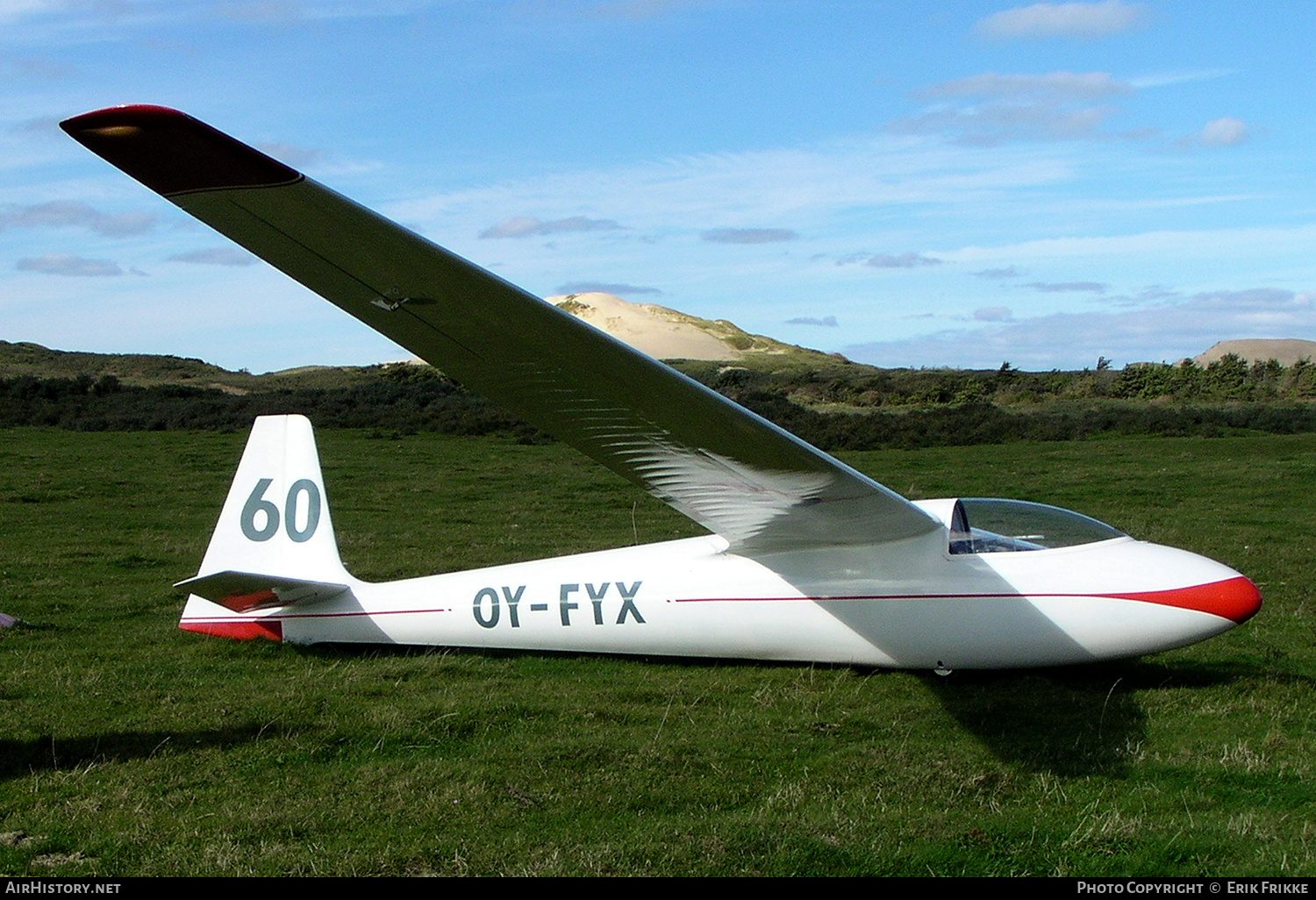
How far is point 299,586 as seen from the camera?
28.6ft

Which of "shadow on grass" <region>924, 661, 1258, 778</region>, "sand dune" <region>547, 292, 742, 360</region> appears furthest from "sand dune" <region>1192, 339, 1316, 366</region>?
"shadow on grass" <region>924, 661, 1258, 778</region>

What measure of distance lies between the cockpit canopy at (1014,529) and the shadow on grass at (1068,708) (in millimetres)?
967

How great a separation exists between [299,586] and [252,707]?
170 centimetres

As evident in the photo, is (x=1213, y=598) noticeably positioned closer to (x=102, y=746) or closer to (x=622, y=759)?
(x=622, y=759)

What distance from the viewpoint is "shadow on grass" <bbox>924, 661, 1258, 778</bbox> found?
6.23 metres

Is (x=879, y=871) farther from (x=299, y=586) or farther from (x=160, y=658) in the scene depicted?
(x=160, y=658)

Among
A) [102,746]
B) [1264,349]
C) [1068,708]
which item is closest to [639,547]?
[1068,708]

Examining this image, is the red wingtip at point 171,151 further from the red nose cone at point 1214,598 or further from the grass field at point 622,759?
the red nose cone at point 1214,598

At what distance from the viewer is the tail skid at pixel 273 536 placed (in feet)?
29.3

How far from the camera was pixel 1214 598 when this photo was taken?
7.25 m

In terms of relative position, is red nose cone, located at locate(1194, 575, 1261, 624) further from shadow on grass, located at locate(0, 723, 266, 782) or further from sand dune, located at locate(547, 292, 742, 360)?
sand dune, located at locate(547, 292, 742, 360)

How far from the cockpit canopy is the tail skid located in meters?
4.88

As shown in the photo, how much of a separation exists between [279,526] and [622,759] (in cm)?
443
